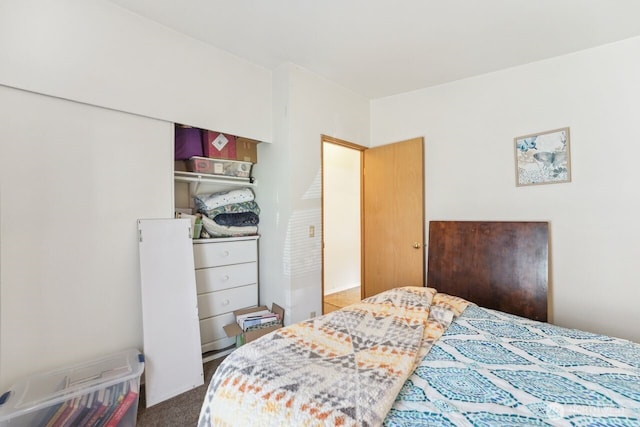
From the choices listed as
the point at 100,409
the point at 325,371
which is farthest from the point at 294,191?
the point at 100,409

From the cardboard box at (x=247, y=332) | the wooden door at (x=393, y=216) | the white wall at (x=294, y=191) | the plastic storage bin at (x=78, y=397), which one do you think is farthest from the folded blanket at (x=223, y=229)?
the wooden door at (x=393, y=216)

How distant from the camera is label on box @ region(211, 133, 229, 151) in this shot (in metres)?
2.48

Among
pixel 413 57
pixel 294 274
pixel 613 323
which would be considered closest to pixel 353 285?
pixel 294 274

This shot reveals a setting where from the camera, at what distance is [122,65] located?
6.12 feet

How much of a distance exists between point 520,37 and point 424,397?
2.51m

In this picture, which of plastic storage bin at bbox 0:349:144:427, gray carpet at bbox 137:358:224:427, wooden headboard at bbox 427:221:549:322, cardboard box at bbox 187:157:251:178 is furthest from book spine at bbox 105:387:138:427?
wooden headboard at bbox 427:221:549:322

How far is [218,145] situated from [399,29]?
170 centimetres

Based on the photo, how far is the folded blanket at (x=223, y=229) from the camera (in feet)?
8.04

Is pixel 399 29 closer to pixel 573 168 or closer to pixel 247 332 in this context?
pixel 573 168

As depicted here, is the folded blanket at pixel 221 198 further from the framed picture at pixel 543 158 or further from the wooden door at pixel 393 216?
the framed picture at pixel 543 158

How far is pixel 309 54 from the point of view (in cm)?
238

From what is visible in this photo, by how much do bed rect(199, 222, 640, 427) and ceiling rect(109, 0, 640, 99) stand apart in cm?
185

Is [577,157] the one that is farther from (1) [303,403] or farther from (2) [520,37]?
(1) [303,403]

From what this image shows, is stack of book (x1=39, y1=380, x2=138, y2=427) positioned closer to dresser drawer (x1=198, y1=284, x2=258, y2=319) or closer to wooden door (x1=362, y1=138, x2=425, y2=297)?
dresser drawer (x1=198, y1=284, x2=258, y2=319)
